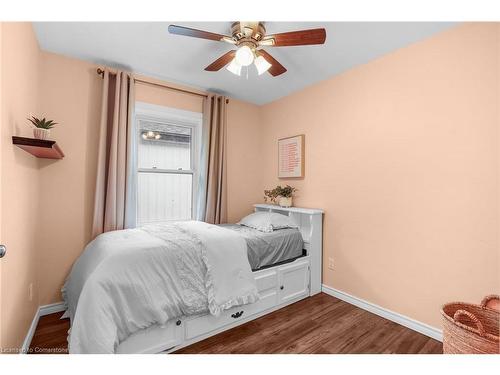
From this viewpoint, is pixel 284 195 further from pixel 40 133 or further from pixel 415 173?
pixel 40 133

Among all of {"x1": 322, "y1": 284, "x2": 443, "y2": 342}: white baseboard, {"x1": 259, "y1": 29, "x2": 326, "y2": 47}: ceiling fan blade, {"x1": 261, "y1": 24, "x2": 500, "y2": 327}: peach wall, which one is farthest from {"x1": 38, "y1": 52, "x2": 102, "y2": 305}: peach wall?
{"x1": 322, "y1": 284, "x2": 443, "y2": 342}: white baseboard

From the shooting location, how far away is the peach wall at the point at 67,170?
2.21 meters

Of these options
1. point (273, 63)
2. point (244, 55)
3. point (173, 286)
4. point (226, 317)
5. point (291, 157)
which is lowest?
point (226, 317)

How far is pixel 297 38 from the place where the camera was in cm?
162

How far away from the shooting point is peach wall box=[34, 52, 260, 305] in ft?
7.26

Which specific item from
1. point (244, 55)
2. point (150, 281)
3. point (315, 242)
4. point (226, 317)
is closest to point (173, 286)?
point (150, 281)

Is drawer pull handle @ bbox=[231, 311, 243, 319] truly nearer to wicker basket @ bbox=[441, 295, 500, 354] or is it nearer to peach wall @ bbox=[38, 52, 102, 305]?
wicker basket @ bbox=[441, 295, 500, 354]

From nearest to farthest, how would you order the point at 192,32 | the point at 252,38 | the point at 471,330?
1. the point at 471,330
2. the point at 192,32
3. the point at 252,38

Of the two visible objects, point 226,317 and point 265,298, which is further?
point 265,298

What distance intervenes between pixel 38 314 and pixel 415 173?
11.9 feet

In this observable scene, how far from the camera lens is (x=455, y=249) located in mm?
1752

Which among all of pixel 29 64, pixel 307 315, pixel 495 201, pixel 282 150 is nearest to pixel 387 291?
pixel 307 315

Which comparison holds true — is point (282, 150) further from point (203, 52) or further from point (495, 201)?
point (495, 201)

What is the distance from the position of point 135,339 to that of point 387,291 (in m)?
2.16
